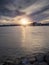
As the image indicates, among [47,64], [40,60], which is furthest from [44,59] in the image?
[47,64]

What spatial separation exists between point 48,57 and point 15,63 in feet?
9.41

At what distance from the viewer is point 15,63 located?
1364cm

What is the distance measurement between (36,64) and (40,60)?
5.10ft

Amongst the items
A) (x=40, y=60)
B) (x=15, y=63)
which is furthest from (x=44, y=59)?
(x=15, y=63)

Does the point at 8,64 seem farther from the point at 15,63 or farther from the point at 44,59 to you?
the point at 44,59

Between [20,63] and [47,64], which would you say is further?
[20,63]

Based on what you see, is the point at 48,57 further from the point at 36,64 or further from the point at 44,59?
the point at 36,64

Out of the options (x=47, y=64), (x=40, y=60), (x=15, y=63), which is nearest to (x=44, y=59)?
(x=40, y=60)

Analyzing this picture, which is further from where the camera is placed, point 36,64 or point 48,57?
point 48,57

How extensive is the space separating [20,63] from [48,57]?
2501mm

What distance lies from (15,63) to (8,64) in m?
0.64

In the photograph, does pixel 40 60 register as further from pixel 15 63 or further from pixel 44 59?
pixel 15 63

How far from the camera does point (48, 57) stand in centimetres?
1325

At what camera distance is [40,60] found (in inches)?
537
